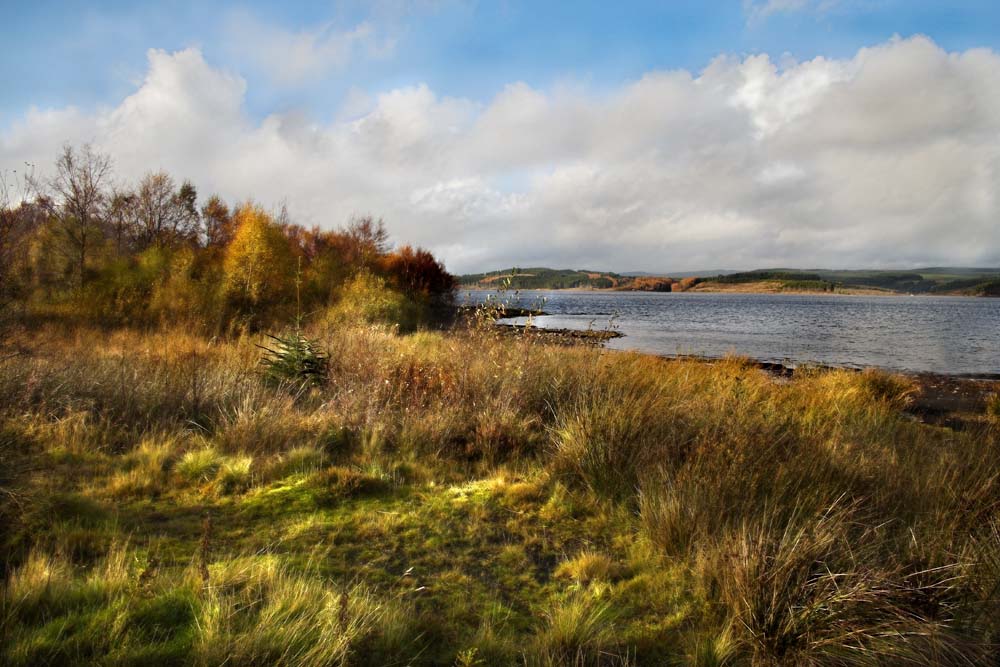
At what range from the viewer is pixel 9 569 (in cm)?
266

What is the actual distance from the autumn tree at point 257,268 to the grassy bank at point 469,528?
12007mm

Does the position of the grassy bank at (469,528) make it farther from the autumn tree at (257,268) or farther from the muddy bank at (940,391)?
the autumn tree at (257,268)

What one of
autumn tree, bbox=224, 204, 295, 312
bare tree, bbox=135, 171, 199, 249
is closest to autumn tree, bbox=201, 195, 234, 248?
bare tree, bbox=135, 171, 199, 249

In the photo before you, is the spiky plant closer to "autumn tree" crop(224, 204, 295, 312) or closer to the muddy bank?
the muddy bank

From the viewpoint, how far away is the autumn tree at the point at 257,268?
721 inches

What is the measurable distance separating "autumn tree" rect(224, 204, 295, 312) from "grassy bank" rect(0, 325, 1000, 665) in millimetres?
12007

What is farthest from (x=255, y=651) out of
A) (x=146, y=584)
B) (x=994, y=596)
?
(x=994, y=596)

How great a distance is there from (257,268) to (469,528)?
703 inches

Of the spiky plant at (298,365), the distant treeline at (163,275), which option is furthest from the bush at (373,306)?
the spiky plant at (298,365)

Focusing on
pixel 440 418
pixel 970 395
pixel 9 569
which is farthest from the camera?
pixel 970 395

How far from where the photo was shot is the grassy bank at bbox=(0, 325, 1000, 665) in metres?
2.26

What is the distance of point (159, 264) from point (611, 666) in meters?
20.6

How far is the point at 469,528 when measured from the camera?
3.81 metres

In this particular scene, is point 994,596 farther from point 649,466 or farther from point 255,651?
point 255,651
